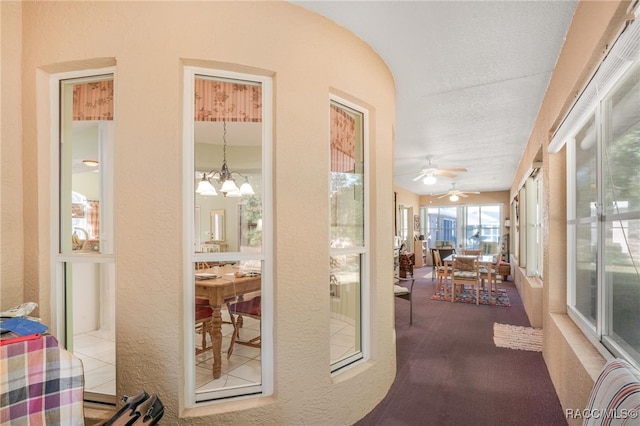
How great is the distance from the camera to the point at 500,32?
7.06 feet

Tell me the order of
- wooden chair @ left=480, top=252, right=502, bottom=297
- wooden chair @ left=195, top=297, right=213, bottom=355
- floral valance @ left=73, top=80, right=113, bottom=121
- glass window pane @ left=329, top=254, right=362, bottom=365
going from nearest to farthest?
floral valance @ left=73, top=80, right=113, bottom=121 < wooden chair @ left=195, top=297, right=213, bottom=355 < glass window pane @ left=329, top=254, right=362, bottom=365 < wooden chair @ left=480, top=252, right=502, bottom=297

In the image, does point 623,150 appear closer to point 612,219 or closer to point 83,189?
point 612,219

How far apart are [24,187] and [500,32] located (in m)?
3.19

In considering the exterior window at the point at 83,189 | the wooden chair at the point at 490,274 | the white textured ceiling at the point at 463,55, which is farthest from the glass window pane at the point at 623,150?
the wooden chair at the point at 490,274

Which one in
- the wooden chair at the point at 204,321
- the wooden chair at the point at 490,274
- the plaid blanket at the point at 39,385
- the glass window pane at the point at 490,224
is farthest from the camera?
the glass window pane at the point at 490,224

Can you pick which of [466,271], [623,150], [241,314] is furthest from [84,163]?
[466,271]

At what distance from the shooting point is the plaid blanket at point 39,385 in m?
1.19

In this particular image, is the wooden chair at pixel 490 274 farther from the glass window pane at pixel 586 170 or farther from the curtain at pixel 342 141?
the curtain at pixel 342 141

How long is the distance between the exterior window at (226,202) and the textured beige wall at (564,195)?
1769mm

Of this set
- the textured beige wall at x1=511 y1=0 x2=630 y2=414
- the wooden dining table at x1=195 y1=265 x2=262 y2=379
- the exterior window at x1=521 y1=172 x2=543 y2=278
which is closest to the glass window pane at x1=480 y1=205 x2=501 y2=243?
the exterior window at x1=521 y1=172 x2=543 y2=278

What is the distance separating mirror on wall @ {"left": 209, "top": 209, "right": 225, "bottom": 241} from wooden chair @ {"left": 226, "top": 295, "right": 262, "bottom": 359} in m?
0.49

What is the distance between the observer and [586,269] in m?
2.29

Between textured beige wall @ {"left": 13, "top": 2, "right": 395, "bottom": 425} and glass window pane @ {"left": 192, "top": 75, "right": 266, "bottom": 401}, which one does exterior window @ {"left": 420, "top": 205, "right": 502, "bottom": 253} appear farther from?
glass window pane @ {"left": 192, "top": 75, "right": 266, "bottom": 401}

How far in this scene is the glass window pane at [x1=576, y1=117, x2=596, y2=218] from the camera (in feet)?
6.82
